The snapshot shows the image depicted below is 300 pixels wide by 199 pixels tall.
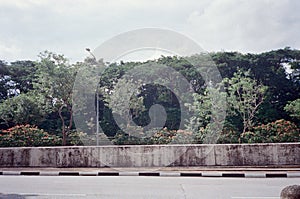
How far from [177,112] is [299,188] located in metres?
27.8

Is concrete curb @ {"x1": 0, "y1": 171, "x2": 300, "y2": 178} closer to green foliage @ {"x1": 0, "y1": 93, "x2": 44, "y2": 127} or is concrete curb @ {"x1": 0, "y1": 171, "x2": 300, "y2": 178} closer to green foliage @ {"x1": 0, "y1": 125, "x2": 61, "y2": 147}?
green foliage @ {"x1": 0, "y1": 125, "x2": 61, "y2": 147}

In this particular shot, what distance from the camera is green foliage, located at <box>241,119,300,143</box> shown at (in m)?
15.3

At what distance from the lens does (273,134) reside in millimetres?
15789

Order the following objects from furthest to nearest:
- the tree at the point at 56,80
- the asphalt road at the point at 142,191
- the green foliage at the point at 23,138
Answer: the tree at the point at 56,80, the green foliage at the point at 23,138, the asphalt road at the point at 142,191

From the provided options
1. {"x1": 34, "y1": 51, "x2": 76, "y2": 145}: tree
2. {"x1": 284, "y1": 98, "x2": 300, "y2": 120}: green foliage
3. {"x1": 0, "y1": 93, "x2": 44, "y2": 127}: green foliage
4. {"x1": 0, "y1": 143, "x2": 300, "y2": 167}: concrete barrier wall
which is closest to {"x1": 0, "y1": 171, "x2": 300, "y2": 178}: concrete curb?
{"x1": 0, "y1": 143, "x2": 300, "y2": 167}: concrete barrier wall

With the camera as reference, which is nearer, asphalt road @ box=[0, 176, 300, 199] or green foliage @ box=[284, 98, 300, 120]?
asphalt road @ box=[0, 176, 300, 199]

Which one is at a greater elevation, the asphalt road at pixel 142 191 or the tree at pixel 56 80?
the tree at pixel 56 80

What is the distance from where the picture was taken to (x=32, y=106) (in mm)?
24250

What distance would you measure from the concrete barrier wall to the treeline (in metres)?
4.59

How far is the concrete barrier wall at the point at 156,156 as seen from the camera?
36.1 ft

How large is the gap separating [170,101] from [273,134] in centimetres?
1659

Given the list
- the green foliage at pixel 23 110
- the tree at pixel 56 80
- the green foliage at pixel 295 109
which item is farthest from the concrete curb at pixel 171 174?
the green foliage at pixel 295 109

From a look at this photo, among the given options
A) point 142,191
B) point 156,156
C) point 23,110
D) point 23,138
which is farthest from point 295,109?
point 142,191

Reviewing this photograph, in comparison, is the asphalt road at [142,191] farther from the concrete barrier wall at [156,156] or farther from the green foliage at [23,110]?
the green foliage at [23,110]
